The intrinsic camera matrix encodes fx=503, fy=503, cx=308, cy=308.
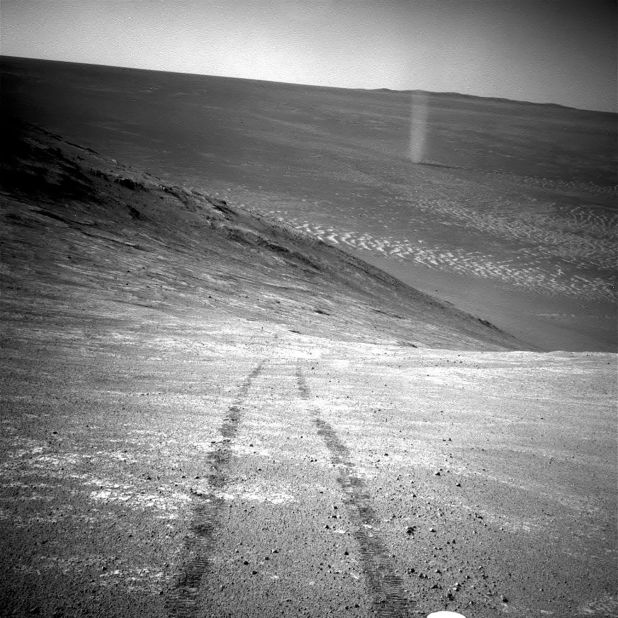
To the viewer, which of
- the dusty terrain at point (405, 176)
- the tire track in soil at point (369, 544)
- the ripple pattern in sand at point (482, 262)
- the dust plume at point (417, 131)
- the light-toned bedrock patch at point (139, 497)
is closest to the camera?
the tire track in soil at point (369, 544)

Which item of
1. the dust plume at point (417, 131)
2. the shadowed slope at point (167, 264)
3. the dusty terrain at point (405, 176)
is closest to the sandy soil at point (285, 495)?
the shadowed slope at point (167, 264)

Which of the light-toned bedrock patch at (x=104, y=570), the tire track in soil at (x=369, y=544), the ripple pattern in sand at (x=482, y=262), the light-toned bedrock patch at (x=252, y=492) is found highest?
the light-toned bedrock patch at (x=104, y=570)

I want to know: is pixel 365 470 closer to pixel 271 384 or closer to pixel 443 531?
pixel 443 531

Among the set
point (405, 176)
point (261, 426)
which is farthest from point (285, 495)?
point (405, 176)

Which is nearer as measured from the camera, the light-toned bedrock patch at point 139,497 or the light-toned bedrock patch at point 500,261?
the light-toned bedrock patch at point 139,497

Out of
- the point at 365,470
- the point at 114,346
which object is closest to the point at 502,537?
the point at 365,470

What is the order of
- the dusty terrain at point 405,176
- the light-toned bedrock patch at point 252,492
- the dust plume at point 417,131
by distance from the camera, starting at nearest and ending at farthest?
the light-toned bedrock patch at point 252,492
the dusty terrain at point 405,176
the dust plume at point 417,131

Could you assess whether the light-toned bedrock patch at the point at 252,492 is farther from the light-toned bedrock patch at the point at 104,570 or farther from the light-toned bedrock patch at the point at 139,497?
the light-toned bedrock patch at the point at 104,570

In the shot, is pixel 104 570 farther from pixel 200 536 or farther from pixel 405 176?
pixel 405 176

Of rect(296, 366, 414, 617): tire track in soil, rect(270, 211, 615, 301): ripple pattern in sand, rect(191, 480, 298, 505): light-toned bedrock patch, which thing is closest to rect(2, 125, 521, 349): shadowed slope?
rect(191, 480, 298, 505): light-toned bedrock patch
